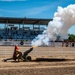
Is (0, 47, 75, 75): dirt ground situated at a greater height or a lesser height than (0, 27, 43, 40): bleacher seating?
lesser

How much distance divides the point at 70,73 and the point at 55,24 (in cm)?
1180

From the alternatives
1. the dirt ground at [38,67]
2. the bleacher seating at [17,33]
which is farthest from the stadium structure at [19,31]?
the dirt ground at [38,67]

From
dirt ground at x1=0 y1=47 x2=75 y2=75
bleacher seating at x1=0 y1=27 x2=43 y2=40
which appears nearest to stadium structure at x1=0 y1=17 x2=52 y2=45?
bleacher seating at x1=0 y1=27 x2=43 y2=40

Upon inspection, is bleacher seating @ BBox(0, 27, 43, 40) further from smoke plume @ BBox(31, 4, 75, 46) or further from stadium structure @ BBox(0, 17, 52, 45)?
smoke plume @ BBox(31, 4, 75, 46)

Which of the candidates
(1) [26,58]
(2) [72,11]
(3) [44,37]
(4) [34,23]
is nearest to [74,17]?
(2) [72,11]

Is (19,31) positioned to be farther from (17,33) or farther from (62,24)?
(62,24)

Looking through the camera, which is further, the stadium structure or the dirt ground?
the stadium structure

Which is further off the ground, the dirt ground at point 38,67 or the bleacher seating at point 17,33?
the bleacher seating at point 17,33

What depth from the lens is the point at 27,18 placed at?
78.7 meters

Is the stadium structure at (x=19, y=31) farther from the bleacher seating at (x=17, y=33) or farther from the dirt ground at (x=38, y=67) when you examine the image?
the dirt ground at (x=38, y=67)

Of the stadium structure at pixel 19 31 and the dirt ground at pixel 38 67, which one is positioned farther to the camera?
the stadium structure at pixel 19 31

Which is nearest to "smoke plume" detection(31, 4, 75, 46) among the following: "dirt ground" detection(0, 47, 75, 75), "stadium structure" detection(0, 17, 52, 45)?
"dirt ground" detection(0, 47, 75, 75)

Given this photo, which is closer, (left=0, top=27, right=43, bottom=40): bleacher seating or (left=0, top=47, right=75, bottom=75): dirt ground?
(left=0, top=47, right=75, bottom=75): dirt ground

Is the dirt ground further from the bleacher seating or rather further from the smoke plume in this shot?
the bleacher seating
